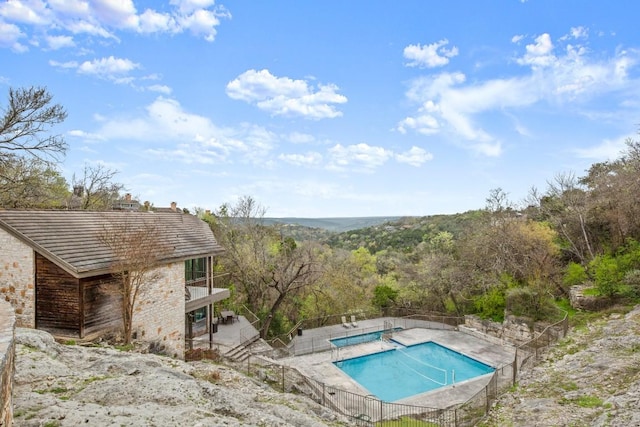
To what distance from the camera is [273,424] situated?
612 cm

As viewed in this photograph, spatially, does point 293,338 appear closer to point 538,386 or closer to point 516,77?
point 538,386

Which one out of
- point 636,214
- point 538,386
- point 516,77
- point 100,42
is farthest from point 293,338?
point 636,214

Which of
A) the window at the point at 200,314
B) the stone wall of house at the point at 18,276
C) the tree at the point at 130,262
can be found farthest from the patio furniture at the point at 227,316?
the stone wall of house at the point at 18,276

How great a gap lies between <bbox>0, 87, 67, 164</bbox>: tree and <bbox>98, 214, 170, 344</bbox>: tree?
863 centimetres

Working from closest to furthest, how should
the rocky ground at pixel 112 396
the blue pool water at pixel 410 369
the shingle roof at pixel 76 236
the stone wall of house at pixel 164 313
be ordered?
the rocky ground at pixel 112 396
the shingle roof at pixel 76 236
the stone wall of house at pixel 164 313
the blue pool water at pixel 410 369

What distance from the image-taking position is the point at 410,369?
1970 cm

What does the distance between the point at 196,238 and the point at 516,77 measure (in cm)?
2062

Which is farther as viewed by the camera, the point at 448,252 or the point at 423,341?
the point at 448,252

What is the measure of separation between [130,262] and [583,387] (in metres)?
14.5

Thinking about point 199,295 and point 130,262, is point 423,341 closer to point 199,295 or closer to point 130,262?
point 199,295

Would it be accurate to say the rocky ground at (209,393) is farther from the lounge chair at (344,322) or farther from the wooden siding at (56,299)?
the lounge chair at (344,322)

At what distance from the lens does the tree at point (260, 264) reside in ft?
73.7

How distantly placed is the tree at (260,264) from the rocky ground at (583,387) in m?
12.8

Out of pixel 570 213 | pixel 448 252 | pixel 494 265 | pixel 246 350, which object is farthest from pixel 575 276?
pixel 246 350
